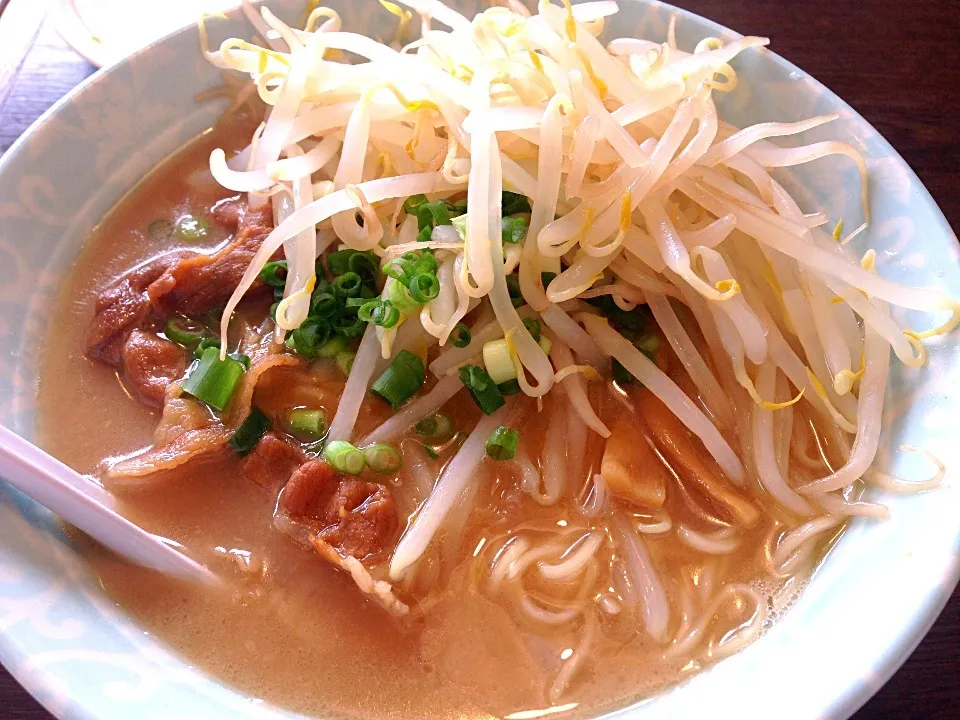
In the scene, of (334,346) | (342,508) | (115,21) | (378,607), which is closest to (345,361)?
(334,346)

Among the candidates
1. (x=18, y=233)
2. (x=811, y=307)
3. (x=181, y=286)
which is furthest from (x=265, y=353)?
(x=811, y=307)

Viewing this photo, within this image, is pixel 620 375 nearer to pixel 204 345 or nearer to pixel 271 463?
pixel 271 463

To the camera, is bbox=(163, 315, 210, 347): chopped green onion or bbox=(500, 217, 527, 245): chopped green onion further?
bbox=(163, 315, 210, 347): chopped green onion

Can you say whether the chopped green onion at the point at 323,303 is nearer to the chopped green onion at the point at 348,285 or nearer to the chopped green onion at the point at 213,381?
the chopped green onion at the point at 348,285

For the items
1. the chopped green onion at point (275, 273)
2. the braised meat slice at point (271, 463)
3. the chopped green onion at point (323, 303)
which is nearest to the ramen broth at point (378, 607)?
the braised meat slice at point (271, 463)

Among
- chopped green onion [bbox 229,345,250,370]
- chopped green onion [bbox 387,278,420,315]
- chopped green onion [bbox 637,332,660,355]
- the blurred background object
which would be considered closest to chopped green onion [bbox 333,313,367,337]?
chopped green onion [bbox 387,278,420,315]

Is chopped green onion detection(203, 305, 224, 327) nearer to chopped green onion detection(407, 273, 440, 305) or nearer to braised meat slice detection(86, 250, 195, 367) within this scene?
braised meat slice detection(86, 250, 195, 367)

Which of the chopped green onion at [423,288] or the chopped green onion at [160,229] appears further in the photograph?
the chopped green onion at [160,229]
